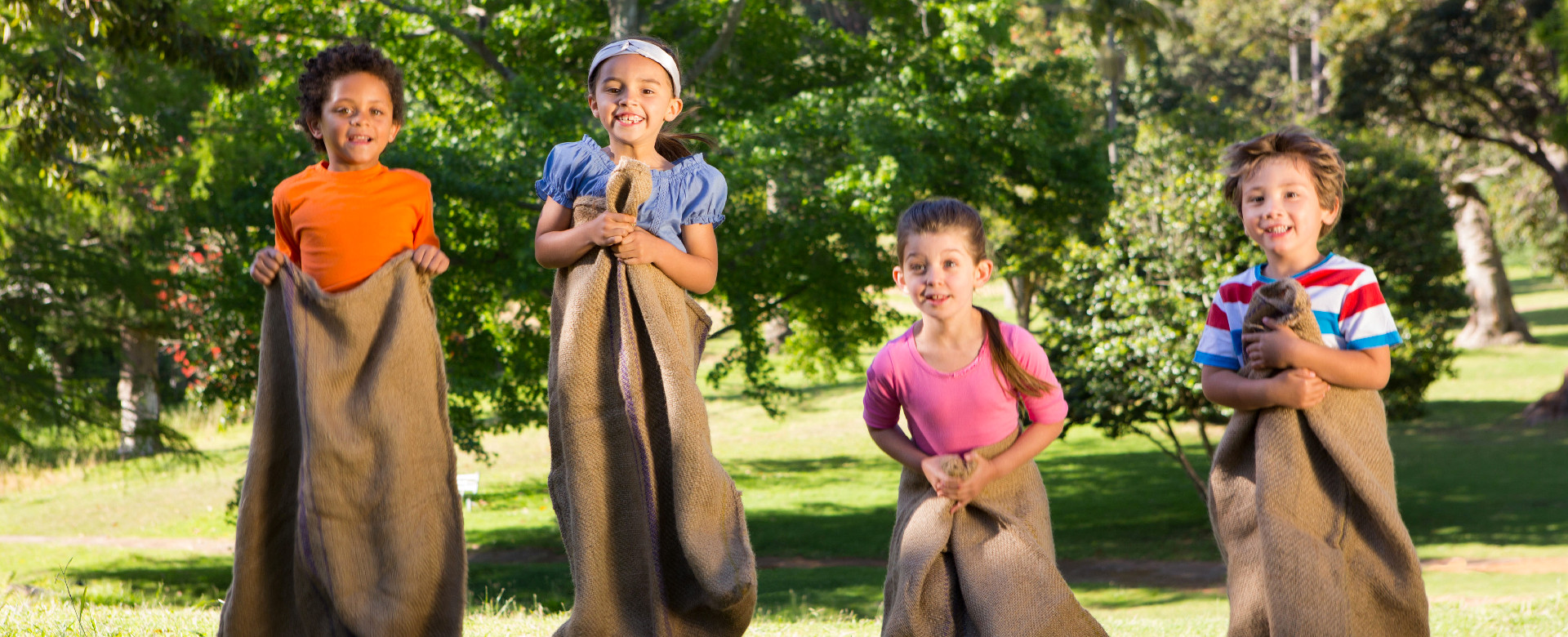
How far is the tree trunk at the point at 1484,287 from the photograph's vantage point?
31.6 metres

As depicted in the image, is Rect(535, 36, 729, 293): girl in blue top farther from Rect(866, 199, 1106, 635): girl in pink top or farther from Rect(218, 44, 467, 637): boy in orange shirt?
Rect(866, 199, 1106, 635): girl in pink top

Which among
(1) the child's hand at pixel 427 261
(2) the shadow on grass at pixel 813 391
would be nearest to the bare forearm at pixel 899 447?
(1) the child's hand at pixel 427 261

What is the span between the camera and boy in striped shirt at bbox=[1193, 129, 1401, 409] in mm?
3322

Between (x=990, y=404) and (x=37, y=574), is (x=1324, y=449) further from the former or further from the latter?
(x=37, y=574)

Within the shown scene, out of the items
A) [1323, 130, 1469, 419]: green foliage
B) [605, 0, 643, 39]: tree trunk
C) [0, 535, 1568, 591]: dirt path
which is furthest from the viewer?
[1323, 130, 1469, 419]: green foliage

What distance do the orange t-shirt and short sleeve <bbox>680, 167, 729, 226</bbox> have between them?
0.74 meters

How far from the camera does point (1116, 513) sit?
18.0 metres

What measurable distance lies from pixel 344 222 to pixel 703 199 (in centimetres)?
105

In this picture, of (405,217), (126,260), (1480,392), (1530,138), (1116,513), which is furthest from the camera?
(1480,392)

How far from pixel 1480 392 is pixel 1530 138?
275 inches

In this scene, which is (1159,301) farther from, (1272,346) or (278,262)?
(278,262)

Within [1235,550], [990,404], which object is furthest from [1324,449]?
[990,404]

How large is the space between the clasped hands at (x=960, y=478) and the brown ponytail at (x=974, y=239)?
0.26 meters

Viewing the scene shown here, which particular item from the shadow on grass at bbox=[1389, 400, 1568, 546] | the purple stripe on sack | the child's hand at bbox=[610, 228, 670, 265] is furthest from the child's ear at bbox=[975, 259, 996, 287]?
the shadow on grass at bbox=[1389, 400, 1568, 546]
